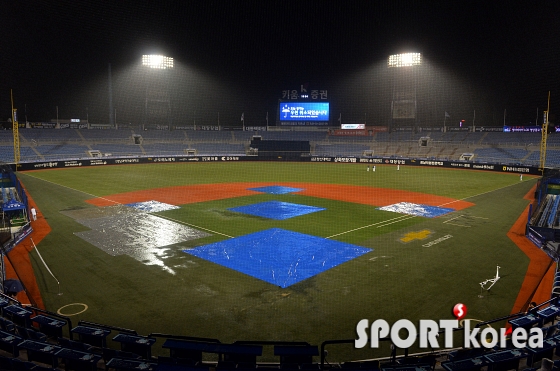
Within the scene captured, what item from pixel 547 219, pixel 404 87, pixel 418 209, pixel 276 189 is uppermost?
pixel 404 87

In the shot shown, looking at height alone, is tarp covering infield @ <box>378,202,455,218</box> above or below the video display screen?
below

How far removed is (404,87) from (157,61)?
135 feet

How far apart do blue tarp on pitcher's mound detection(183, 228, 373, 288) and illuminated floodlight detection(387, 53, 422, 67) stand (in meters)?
52.7

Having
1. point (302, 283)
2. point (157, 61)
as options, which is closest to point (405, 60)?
point (157, 61)

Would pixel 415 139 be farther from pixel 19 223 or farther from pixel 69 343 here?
pixel 69 343

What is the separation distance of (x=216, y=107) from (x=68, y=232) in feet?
194

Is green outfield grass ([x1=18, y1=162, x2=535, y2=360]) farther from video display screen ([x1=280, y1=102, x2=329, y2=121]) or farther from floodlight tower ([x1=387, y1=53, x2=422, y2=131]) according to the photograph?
floodlight tower ([x1=387, y1=53, x2=422, y2=131])

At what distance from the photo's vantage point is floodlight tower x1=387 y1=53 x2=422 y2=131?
61438 mm

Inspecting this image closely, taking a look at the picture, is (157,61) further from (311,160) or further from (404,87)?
(404,87)

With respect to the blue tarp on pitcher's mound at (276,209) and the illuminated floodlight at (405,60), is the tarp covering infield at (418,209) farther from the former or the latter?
the illuminated floodlight at (405,60)

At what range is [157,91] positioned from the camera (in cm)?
6700

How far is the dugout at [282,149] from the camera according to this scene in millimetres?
60475

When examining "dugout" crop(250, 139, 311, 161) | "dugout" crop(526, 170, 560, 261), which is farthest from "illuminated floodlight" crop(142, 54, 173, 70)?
"dugout" crop(526, 170, 560, 261)

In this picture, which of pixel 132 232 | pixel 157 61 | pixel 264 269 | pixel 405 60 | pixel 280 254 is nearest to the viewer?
pixel 264 269
